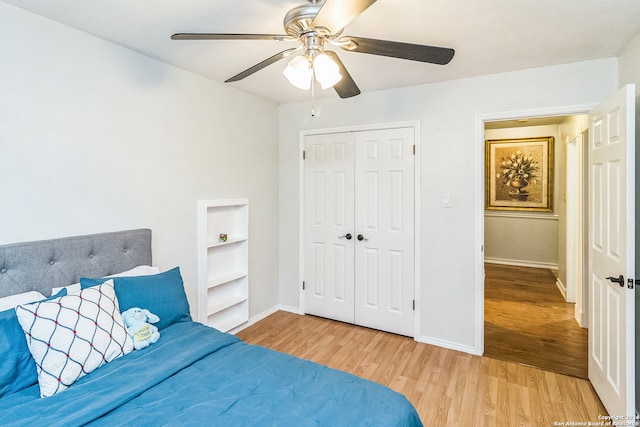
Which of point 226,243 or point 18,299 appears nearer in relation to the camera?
point 18,299

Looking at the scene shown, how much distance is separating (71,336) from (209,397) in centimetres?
71

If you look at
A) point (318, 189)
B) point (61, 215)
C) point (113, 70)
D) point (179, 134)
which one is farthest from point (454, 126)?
point (61, 215)

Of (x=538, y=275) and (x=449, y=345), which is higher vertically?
(x=538, y=275)

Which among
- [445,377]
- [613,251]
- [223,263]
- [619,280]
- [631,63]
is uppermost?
[631,63]

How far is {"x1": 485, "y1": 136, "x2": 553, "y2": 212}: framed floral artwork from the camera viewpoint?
19.1 feet

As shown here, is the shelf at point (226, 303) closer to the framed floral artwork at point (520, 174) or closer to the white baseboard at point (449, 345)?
the white baseboard at point (449, 345)

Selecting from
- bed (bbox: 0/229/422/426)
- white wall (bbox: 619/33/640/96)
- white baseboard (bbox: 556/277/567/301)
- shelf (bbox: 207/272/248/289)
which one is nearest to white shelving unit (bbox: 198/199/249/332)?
shelf (bbox: 207/272/248/289)

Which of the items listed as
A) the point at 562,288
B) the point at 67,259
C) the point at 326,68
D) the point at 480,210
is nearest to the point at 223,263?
the point at 67,259

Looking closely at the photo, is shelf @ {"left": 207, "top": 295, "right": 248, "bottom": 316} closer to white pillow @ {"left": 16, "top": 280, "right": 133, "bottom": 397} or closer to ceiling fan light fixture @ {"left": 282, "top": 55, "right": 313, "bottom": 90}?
white pillow @ {"left": 16, "top": 280, "right": 133, "bottom": 397}

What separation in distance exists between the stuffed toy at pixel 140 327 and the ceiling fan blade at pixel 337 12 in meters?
1.69

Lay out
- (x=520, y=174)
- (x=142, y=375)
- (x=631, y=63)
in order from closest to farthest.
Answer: (x=142, y=375), (x=631, y=63), (x=520, y=174)

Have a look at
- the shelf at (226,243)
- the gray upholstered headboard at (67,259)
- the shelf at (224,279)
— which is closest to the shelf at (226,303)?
the shelf at (224,279)

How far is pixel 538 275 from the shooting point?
18.2 ft

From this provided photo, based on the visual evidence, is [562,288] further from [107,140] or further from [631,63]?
[107,140]
